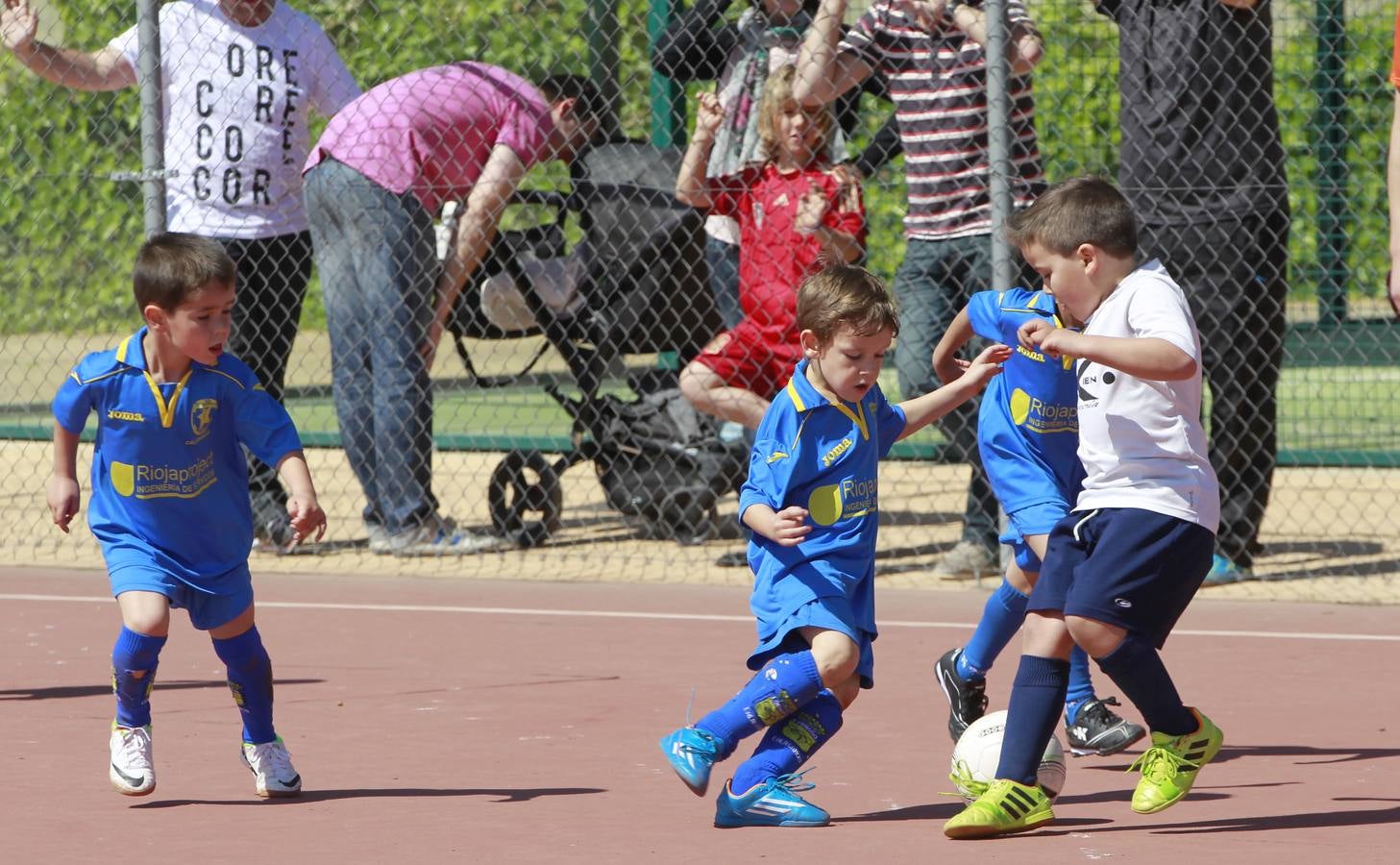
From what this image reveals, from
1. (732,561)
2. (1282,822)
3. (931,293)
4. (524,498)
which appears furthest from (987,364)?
(524,498)

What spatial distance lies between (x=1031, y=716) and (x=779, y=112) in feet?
12.2

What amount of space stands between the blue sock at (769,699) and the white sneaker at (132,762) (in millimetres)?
1215

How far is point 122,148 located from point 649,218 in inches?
256

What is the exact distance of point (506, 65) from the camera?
42.2 feet

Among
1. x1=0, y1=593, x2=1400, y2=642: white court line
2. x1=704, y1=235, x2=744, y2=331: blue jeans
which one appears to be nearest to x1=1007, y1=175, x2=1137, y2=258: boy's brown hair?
x1=0, y1=593, x2=1400, y2=642: white court line

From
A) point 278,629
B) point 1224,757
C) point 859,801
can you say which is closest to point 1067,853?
point 859,801

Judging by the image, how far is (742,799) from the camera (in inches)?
169

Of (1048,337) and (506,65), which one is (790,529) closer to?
(1048,337)

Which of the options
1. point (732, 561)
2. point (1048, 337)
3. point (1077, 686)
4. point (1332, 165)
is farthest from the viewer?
point (1332, 165)

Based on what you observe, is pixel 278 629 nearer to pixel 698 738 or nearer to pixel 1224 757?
pixel 698 738

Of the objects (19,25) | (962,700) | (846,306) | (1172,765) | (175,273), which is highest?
(846,306)

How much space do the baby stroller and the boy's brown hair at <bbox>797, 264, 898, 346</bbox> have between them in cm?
391

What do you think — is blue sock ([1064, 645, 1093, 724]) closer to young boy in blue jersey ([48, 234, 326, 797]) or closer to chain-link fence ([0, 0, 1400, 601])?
young boy in blue jersey ([48, 234, 326, 797])

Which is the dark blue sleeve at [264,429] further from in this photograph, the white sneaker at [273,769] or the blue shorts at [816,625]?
the blue shorts at [816,625]
